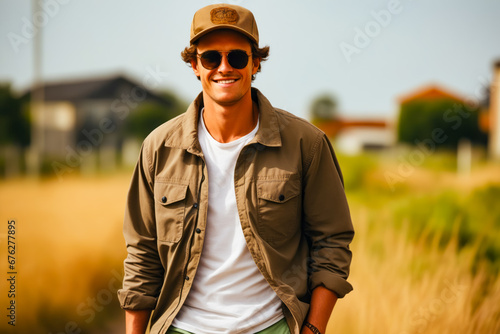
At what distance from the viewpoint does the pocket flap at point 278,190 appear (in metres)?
1.88

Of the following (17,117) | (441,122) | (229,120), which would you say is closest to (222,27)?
(229,120)

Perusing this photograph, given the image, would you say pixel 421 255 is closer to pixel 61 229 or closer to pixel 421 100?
pixel 421 100

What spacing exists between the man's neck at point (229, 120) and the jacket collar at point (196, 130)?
2.2 inches

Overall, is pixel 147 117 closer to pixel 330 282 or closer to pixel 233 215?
pixel 233 215

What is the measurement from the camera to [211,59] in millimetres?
1931

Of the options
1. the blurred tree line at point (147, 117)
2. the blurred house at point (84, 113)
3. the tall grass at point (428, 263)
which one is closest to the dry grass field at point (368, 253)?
the tall grass at point (428, 263)

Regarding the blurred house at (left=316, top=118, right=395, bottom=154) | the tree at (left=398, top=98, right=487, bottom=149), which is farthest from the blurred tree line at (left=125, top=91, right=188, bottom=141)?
the tree at (left=398, top=98, right=487, bottom=149)

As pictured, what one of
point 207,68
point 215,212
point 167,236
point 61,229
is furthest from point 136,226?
point 61,229

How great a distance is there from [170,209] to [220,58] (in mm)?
588

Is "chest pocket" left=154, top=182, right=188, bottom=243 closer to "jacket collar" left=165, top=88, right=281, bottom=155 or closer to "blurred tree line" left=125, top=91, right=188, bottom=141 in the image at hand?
"jacket collar" left=165, top=88, right=281, bottom=155

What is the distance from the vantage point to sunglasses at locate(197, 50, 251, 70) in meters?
1.92

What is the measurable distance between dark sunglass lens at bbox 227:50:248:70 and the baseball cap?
69mm

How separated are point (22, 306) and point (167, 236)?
10.7 feet

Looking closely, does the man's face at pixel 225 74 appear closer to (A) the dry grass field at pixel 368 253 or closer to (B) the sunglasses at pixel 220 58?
(B) the sunglasses at pixel 220 58
